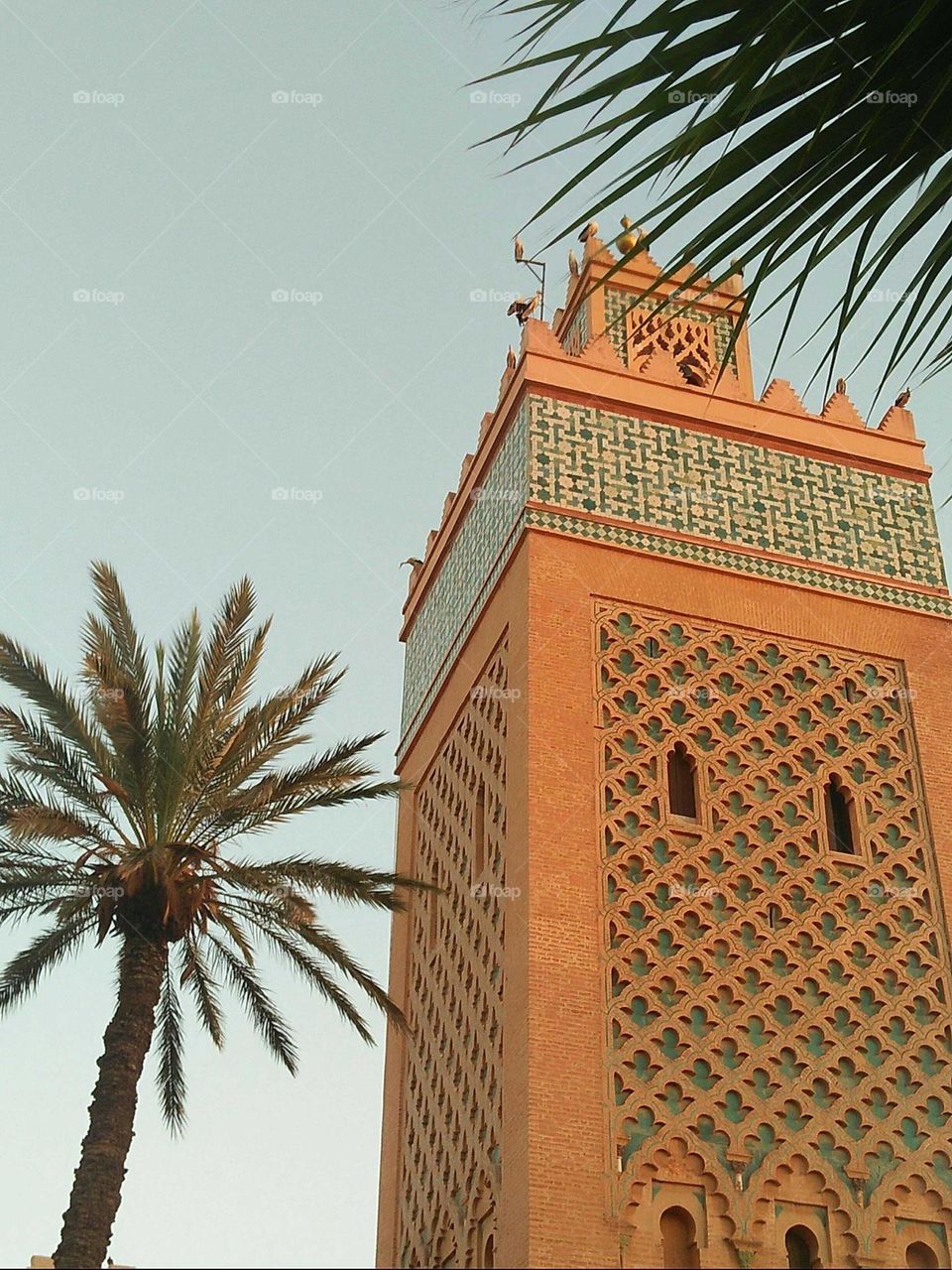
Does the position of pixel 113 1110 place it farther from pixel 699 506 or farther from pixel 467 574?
pixel 699 506

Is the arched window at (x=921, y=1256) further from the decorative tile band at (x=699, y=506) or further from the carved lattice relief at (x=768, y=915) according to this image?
the decorative tile band at (x=699, y=506)

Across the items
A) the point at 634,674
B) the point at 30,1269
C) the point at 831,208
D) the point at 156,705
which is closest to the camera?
the point at 831,208

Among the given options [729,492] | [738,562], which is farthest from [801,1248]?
[729,492]

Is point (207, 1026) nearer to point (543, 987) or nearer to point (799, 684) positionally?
point (543, 987)

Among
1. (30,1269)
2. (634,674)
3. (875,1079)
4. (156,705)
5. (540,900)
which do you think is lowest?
(30,1269)

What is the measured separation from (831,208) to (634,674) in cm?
746

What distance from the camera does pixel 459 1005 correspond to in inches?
444

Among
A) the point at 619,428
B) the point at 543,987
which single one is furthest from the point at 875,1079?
the point at 619,428

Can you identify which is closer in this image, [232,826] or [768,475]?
[232,826]

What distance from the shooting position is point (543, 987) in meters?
9.84

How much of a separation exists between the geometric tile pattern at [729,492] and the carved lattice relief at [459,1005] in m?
1.58

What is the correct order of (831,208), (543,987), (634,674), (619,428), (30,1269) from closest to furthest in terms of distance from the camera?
(831,208) → (30,1269) → (543,987) → (634,674) → (619,428)

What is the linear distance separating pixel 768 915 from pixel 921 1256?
2.28m

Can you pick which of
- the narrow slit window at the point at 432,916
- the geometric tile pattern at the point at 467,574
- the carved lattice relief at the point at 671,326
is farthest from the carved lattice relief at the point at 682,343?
the narrow slit window at the point at 432,916
